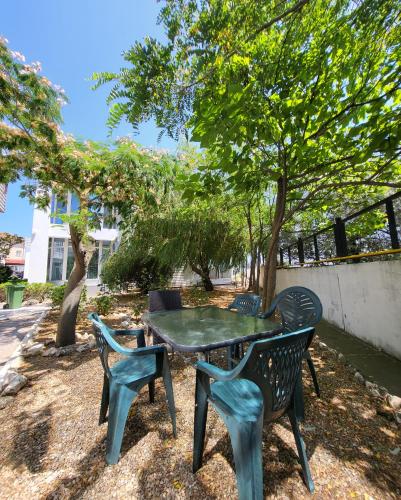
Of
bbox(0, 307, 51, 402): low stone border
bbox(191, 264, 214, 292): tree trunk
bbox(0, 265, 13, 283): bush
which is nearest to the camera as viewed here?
bbox(0, 307, 51, 402): low stone border

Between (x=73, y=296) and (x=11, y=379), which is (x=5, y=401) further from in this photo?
(x=73, y=296)

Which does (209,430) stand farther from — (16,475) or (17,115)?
(17,115)

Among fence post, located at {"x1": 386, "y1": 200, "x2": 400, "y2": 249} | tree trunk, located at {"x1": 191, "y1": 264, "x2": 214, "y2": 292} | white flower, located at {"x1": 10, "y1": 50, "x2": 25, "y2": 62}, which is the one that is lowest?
tree trunk, located at {"x1": 191, "y1": 264, "x2": 214, "y2": 292}

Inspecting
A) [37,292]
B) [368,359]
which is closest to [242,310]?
[368,359]

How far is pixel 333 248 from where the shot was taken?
550 cm

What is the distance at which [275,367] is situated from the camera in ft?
4.58

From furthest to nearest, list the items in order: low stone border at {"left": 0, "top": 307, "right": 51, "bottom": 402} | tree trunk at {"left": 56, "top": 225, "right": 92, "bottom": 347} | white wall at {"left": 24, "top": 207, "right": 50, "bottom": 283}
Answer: white wall at {"left": 24, "top": 207, "right": 50, "bottom": 283} < tree trunk at {"left": 56, "top": 225, "right": 92, "bottom": 347} < low stone border at {"left": 0, "top": 307, "right": 51, "bottom": 402}

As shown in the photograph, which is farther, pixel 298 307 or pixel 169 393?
pixel 298 307

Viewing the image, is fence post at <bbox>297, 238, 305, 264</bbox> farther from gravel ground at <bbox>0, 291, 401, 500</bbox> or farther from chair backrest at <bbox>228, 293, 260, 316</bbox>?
gravel ground at <bbox>0, 291, 401, 500</bbox>

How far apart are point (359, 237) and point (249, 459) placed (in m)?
5.19

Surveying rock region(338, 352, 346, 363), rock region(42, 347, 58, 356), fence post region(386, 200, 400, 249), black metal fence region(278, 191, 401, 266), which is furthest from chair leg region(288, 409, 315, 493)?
rock region(42, 347, 58, 356)

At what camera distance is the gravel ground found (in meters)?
1.47

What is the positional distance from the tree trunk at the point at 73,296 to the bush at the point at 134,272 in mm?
4842

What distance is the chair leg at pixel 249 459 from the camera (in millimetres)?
1196
